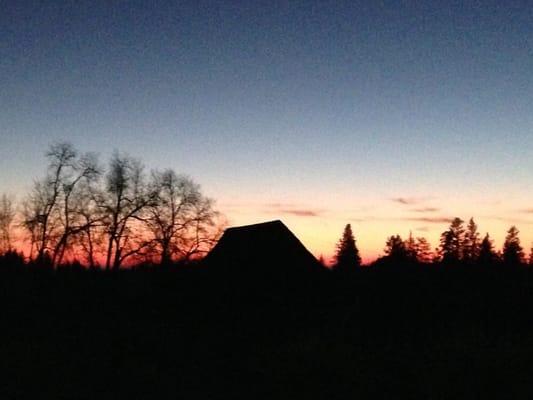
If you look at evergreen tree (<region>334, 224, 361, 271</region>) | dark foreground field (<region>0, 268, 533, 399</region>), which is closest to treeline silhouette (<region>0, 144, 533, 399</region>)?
dark foreground field (<region>0, 268, 533, 399</region>)

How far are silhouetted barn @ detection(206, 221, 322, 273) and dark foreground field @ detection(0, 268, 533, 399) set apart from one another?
0.60m

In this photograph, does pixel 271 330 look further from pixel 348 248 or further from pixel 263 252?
pixel 348 248

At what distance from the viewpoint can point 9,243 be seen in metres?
65.2

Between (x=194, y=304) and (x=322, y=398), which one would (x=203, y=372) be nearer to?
(x=322, y=398)

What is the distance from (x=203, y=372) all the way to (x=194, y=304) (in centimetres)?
587

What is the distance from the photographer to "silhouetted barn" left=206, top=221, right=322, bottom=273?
66.5 feet

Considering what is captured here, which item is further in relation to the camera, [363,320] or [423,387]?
[363,320]

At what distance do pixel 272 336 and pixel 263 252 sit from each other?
4.20 meters

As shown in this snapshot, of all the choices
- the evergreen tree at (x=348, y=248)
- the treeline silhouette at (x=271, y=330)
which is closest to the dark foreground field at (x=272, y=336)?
the treeline silhouette at (x=271, y=330)

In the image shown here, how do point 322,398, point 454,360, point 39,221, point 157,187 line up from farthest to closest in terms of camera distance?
point 157,187 < point 39,221 < point 454,360 < point 322,398

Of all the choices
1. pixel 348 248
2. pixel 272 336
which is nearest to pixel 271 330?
pixel 272 336

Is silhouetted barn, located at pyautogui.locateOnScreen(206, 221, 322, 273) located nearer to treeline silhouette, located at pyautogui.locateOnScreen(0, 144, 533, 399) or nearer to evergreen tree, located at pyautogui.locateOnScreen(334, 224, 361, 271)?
treeline silhouette, located at pyautogui.locateOnScreen(0, 144, 533, 399)

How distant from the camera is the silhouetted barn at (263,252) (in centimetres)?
2027

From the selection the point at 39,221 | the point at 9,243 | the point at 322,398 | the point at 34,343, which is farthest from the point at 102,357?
the point at 9,243
